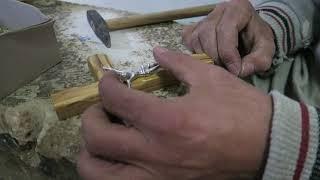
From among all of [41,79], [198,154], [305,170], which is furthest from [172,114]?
[41,79]

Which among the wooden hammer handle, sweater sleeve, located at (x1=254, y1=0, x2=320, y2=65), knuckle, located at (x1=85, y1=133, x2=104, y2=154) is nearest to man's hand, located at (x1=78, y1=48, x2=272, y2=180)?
knuckle, located at (x1=85, y1=133, x2=104, y2=154)

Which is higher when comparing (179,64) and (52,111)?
(179,64)

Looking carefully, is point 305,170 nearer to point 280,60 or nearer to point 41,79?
point 280,60

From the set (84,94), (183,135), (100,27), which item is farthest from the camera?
(100,27)

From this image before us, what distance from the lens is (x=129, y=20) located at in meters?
0.98

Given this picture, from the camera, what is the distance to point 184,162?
460mm

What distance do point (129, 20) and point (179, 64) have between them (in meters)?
0.47

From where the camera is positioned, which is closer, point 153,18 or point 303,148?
point 303,148

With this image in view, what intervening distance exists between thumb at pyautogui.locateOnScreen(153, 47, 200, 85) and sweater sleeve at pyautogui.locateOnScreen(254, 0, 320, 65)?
12.3 inches

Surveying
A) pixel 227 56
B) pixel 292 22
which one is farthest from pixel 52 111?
pixel 292 22

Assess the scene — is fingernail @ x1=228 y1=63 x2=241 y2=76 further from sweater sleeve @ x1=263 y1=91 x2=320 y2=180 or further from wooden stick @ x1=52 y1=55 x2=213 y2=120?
sweater sleeve @ x1=263 y1=91 x2=320 y2=180

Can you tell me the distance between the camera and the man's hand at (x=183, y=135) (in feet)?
1.48

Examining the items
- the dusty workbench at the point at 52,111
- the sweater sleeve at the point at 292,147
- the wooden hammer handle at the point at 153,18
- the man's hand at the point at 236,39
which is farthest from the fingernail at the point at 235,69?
the wooden hammer handle at the point at 153,18

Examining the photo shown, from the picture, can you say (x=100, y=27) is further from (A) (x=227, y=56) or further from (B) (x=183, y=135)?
(B) (x=183, y=135)
